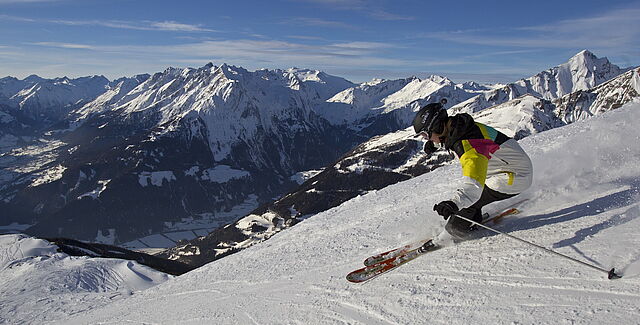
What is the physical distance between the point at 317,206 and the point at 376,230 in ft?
531

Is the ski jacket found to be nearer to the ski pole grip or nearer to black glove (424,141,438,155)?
black glove (424,141,438,155)

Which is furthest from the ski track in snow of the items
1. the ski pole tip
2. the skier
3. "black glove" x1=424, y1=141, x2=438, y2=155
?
"black glove" x1=424, y1=141, x2=438, y2=155

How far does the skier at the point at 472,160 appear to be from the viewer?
274 inches

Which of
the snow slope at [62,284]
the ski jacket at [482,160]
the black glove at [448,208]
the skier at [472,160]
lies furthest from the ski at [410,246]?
the snow slope at [62,284]

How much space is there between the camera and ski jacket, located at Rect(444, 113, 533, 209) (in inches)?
273

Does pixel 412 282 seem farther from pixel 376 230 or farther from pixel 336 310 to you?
pixel 376 230

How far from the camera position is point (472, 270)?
689cm

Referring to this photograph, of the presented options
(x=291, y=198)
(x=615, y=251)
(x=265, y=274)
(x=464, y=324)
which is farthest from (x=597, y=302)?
(x=291, y=198)

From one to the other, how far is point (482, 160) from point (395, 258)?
106 inches

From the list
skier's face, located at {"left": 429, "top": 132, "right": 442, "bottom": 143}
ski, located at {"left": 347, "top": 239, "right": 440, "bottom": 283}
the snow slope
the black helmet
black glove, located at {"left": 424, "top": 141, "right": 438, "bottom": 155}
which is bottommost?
the snow slope

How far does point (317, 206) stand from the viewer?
172 metres

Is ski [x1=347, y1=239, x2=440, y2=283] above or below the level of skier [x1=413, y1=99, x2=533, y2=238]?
below

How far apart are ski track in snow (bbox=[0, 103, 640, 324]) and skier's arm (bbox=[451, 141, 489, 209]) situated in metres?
1.11

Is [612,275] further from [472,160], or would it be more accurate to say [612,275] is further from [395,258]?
[395,258]
